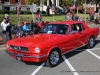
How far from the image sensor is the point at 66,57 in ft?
25.7

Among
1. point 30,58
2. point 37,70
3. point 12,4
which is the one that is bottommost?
point 37,70

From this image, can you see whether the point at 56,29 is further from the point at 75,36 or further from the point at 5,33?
the point at 5,33

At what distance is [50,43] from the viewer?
6.32 meters

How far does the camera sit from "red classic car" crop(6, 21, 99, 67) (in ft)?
19.8

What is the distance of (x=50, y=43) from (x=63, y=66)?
978 millimetres

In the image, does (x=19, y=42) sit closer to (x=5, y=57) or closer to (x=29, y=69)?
(x=29, y=69)

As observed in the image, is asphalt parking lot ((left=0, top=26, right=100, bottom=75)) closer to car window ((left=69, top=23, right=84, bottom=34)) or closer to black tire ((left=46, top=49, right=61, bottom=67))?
black tire ((left=46, top=49, right=61, bottom=67))

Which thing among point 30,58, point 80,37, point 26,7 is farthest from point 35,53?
point 26,7

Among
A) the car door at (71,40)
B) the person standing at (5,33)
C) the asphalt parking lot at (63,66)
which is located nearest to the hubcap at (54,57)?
the asphalt parking lot at (63,66)

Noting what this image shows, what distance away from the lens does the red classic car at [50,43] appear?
6.04 meters

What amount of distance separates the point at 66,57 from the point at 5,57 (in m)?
2.56

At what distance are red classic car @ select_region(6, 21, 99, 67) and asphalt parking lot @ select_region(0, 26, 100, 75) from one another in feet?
1.17

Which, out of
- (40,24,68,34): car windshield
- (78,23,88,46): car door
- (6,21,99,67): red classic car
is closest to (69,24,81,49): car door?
(6,21,99,67): red classic car

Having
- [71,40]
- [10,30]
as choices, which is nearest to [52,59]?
[71,40]
